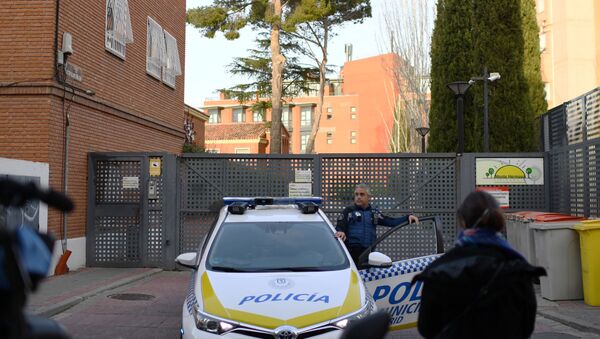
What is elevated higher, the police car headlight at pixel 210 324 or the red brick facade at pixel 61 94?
the red brick facade at pixel 61 94

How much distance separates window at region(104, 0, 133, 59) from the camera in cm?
1441

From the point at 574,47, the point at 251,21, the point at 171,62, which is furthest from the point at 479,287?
the point at 574,47

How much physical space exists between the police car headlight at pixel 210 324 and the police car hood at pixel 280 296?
6cm

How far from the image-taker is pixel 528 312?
300cm

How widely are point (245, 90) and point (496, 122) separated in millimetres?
19481

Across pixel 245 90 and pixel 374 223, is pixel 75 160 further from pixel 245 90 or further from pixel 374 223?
pixel 245 90

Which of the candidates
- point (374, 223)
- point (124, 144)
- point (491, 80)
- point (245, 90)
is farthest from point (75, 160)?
point (245, 90)

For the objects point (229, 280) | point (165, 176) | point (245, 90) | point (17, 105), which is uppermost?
point (245, 90)

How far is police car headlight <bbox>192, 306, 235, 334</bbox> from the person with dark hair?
217cm

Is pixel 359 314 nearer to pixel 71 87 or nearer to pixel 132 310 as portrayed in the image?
pixel 132 310

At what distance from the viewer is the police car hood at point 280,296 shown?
4738 millimetres

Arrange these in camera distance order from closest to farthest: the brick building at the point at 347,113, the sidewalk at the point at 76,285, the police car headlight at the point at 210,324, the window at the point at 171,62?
1. the police car headlight at the point at 210,324
2. the sidewalk at the point at 76,285
3. the window at the point at 171,62
4. the brick building at the point at 347,113

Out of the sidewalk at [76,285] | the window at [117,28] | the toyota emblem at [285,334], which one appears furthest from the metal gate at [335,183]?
the toyota emblem at [285,334]

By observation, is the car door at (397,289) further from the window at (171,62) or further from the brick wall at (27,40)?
the window at (171,62)
